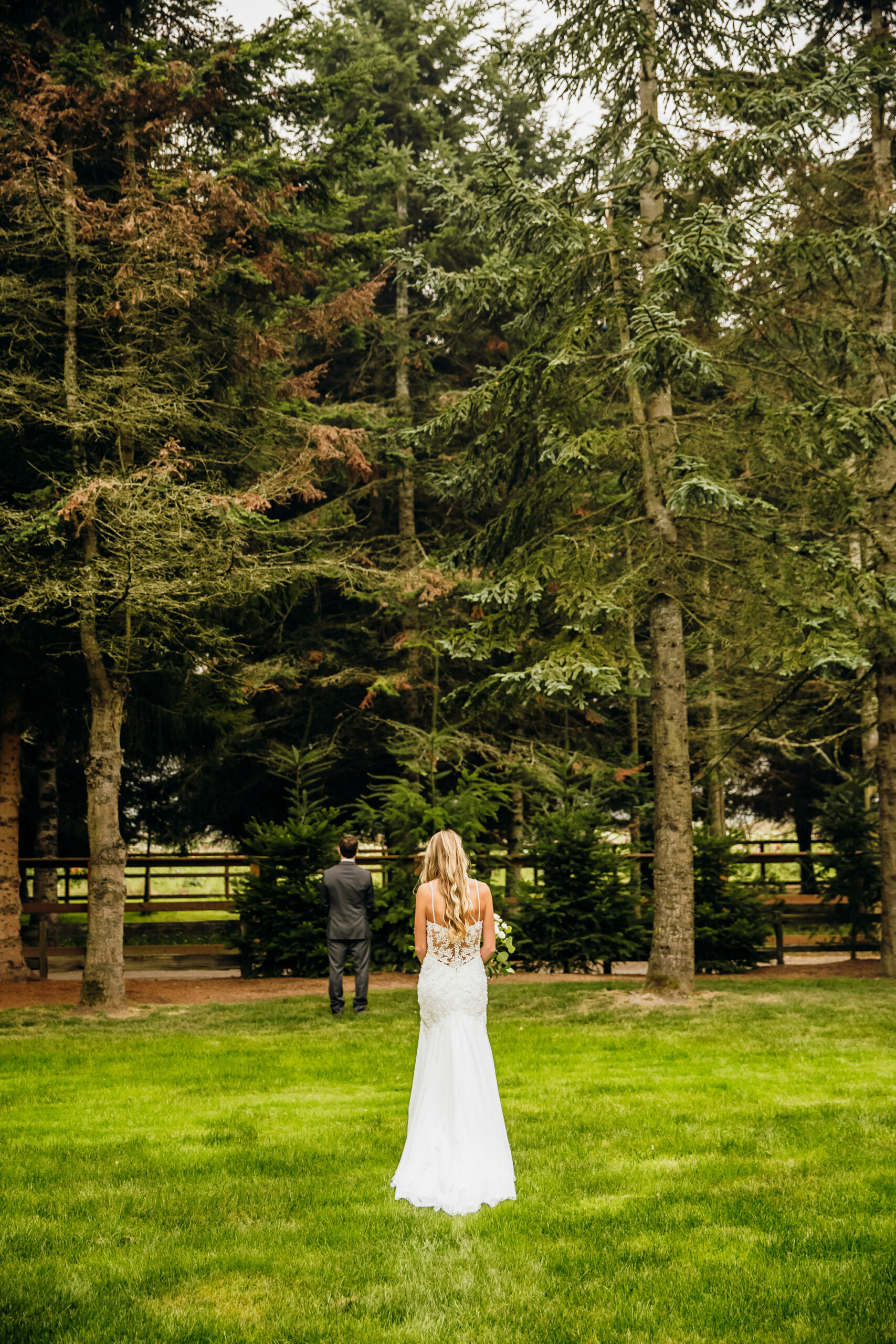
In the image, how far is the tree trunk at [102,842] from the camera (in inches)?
498

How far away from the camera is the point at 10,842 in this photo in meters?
15.3

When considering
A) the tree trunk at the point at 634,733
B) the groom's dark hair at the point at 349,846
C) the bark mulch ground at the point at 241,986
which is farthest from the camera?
the bark mulch ground at the point at 241,986

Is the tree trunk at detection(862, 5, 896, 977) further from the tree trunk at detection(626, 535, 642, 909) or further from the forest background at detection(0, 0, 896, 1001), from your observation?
the tree trunk at detection(626, 535, 642, 909)

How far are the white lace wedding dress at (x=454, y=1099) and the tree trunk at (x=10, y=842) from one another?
10.9 meters

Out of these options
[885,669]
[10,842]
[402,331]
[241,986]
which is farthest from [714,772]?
[402,331]

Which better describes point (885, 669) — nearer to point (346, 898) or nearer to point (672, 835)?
point (672, 835)

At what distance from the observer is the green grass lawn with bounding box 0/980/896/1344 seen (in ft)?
13.5

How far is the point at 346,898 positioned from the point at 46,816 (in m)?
10.8

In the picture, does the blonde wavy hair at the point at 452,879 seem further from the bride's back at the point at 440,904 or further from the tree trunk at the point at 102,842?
the tree trunk at the point at 102,842

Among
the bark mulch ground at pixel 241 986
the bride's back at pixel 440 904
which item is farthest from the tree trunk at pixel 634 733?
the bride's back at pixel 440 904

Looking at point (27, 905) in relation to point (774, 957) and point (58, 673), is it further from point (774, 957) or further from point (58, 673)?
point (774, 957)

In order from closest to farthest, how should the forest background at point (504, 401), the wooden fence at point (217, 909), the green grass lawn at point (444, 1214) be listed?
the green grass lawn at point (444, 1214), the forest background at point (504, 401), the wooden fence at point (217, 909)

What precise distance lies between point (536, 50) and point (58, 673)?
10302mm

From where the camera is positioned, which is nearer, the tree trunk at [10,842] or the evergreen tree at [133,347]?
the evergreen tree at [133,347]
